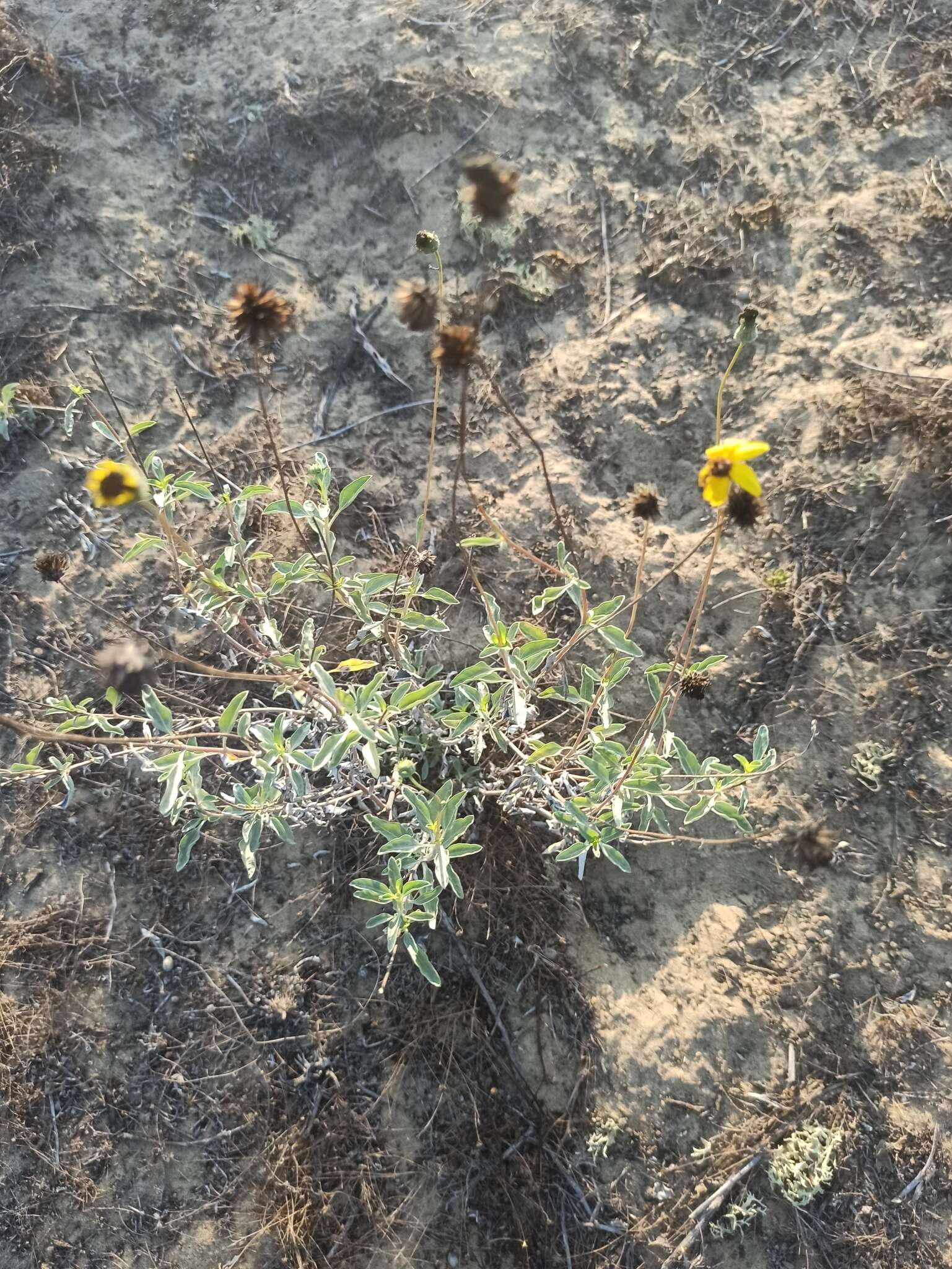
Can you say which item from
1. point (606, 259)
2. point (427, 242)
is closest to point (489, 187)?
point (427, 242)

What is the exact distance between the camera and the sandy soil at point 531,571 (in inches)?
116

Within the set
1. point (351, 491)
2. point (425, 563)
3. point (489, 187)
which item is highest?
point (489, 187)

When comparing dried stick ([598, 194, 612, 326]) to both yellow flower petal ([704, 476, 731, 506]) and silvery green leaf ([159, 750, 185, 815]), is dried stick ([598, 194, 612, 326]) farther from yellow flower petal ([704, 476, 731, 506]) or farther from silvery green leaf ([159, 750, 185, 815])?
silvery green leaf ([159, 750, 185, 815])

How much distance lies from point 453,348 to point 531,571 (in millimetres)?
1478

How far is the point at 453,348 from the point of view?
2.19 metres

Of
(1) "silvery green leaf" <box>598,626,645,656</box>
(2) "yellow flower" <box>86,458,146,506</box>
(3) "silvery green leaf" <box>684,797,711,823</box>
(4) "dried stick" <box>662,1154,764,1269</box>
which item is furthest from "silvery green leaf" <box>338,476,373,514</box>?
(4) "dried stick" <box>662,1154,764,1269</box>

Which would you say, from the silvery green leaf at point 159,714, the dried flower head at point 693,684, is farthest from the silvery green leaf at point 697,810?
the silvery green leaf at point 159,714

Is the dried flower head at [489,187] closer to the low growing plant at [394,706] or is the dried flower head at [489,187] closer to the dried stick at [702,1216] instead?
the low growing plant at [394,706]

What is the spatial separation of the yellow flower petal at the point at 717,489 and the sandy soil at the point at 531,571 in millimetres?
1467

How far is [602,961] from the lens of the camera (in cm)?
309

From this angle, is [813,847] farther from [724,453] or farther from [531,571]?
[531,571]

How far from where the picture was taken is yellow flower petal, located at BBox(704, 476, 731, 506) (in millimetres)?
2006

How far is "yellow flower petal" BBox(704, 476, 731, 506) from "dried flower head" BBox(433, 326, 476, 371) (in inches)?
29.6

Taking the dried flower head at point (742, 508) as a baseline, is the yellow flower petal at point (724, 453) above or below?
above
